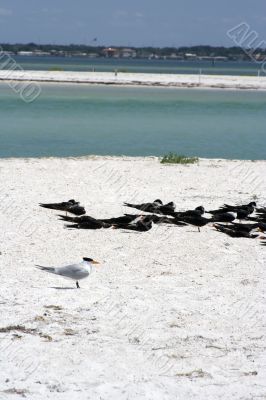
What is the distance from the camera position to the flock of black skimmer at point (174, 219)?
33.5ft

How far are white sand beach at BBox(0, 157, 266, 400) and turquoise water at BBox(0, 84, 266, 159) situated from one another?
934 cm

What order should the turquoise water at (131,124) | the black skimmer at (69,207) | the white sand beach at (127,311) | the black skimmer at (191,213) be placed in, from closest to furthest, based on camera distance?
the white sand beach at (127,311) < the black skimmer at (191,213) < the black skimmer at (69,207) < the turquoise water at (131,124)

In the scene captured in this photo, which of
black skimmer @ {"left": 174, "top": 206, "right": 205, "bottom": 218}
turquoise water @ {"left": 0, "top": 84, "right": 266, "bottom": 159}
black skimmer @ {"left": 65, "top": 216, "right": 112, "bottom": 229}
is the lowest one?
turquoise water @ {"left": 0, "top": 84, "right": 266, "bottom": 159}

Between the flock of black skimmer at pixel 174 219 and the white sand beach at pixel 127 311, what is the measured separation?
126mm

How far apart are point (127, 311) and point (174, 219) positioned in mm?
3904

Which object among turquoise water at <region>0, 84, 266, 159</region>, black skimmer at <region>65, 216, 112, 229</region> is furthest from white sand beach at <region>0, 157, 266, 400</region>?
turquoise water at <region>0, 84, 266, 159</region>

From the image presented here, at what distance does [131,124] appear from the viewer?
95.5ft

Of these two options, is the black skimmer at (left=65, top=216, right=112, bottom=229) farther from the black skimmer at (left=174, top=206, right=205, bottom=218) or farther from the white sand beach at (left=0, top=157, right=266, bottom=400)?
the black skimmer at (left=174, top=206, right=205, bottom=218)

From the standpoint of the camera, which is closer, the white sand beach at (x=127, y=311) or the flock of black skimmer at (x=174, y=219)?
the white sand beach at (x=127, y=311)

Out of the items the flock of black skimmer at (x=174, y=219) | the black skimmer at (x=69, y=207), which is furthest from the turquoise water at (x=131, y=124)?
the flock of black skimmer at (x=174, y=219)

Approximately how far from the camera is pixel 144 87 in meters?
55.6

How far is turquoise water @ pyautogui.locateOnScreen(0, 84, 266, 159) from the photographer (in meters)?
21.7

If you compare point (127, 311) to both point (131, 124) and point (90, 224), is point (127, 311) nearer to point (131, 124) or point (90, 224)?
point (90, 224)

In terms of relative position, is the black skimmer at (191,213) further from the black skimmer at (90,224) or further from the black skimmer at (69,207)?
the black skimmer at (69,207)
